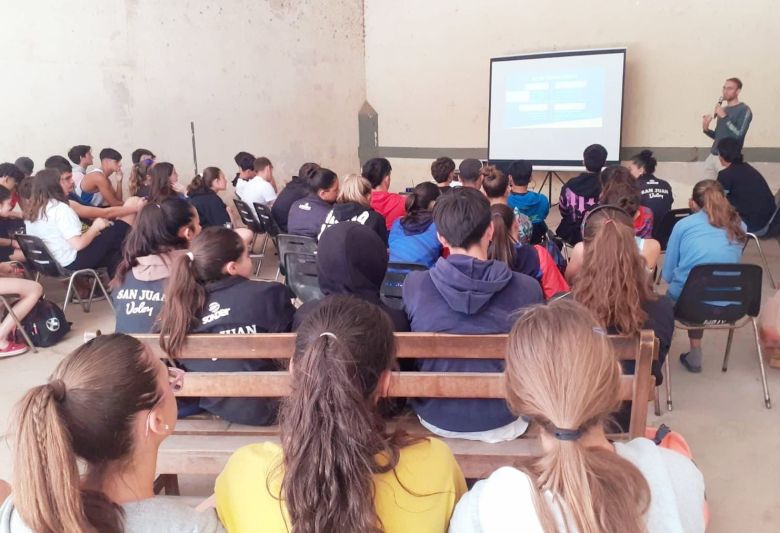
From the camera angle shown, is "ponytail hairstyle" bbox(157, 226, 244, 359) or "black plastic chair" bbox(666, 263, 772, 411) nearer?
"ponytail hairstyle" bbox(157, 226, 244, 359)

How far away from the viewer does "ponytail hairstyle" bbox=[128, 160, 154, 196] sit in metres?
5.66

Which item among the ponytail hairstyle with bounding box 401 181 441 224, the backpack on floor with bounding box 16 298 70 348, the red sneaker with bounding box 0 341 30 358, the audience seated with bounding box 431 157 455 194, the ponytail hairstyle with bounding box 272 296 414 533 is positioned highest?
the audience seated with bounding box 431 157 455 194

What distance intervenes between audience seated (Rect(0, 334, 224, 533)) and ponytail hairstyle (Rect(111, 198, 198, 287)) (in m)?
1.58

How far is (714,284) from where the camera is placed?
9.77 ft

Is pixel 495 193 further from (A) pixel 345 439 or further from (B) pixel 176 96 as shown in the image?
(B) pixel 176 96

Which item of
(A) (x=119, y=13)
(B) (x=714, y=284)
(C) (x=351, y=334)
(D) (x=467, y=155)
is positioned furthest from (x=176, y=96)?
(C) (x=351, y=334)

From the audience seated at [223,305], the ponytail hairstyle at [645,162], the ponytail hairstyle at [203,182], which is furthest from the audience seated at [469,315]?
the ponytail hairstyle at [203,182]

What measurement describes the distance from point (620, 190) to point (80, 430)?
11.6 ft

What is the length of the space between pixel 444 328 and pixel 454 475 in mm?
764

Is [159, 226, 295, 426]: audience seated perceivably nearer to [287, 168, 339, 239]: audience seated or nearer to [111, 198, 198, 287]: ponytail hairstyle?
[111, 198, 198, 287]: ponytail hairstyle

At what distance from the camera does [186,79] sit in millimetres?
7004

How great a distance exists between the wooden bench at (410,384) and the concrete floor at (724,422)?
578 millimetres

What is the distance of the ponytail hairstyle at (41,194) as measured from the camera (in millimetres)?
4250

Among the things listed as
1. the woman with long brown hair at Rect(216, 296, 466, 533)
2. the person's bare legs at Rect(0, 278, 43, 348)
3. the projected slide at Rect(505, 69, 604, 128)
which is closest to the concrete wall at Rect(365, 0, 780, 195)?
the projected slide at Rect(505, 69, 604, 128)
